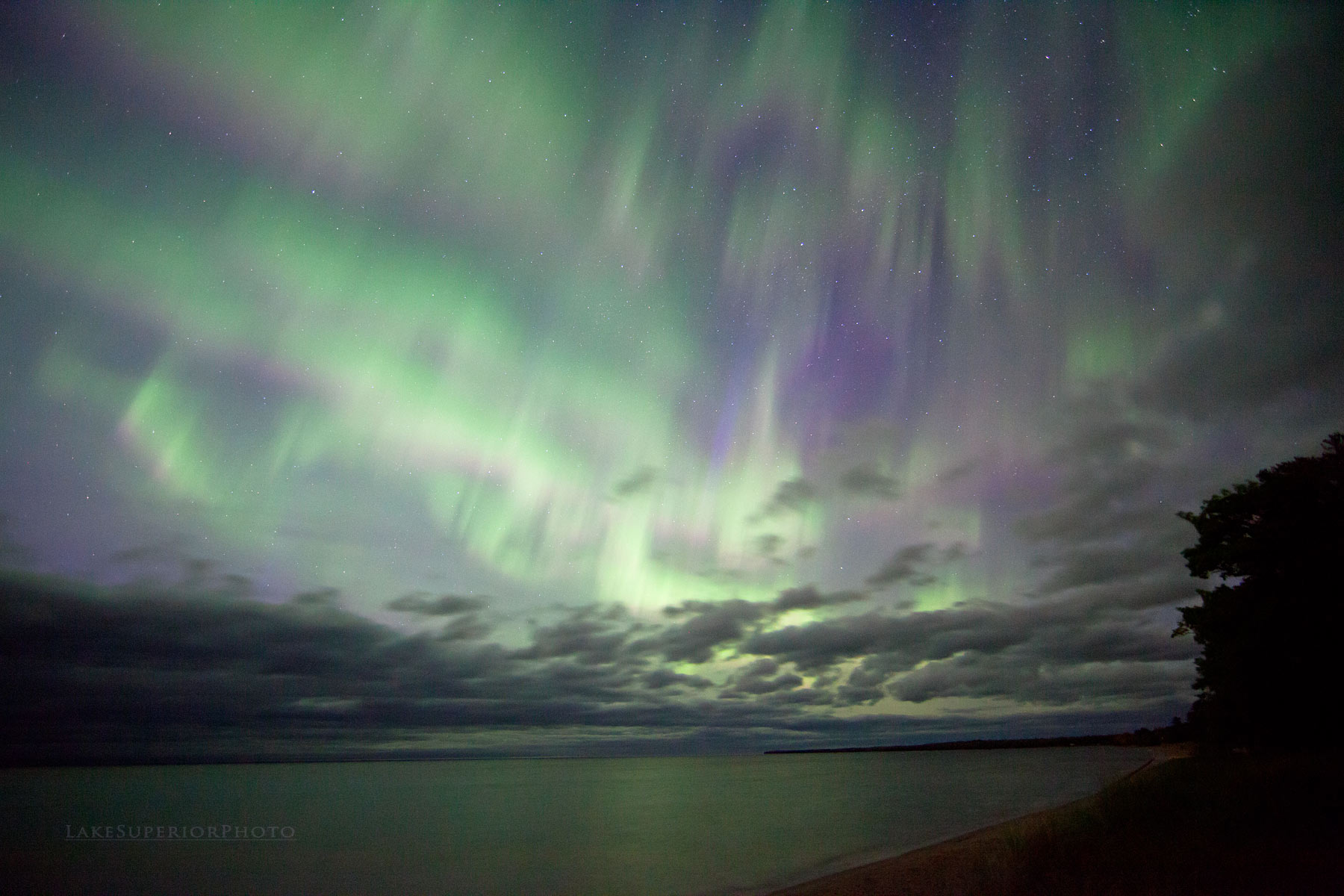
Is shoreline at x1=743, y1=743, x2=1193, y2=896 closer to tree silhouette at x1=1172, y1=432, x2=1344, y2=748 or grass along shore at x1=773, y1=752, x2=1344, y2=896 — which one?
grass along shore at x1=773, y1=752, x2=1344, y2=896

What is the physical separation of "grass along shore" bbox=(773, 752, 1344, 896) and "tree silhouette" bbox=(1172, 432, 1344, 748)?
112 inches

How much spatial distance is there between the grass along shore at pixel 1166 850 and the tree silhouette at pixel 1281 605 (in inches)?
112

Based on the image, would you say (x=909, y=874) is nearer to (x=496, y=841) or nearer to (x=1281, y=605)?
(x=1281, y=605)

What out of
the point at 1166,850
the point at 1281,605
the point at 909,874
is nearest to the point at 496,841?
the point at 909,874

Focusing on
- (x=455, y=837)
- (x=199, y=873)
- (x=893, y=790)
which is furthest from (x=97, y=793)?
(x=893, y=790)

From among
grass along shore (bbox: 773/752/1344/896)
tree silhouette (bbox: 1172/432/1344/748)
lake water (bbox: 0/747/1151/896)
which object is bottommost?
lake water (bbox: 0/747/1151/896)

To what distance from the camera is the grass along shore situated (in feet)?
48.2

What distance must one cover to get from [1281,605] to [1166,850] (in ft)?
76.2

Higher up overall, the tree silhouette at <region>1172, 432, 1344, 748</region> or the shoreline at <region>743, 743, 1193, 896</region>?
the tree silhouette at <region>1172, 432, 1344, 748</region>

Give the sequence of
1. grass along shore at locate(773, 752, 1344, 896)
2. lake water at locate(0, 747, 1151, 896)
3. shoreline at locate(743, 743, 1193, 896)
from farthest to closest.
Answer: lake water at locate(0, 747, 1151, 896)
shoreline at locate(743, 743, 1193, 896)
grass along shore at locate(773, 752, 1344, 896)

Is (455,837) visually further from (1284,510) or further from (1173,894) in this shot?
(1284,510)

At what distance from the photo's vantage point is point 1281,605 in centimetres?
3391

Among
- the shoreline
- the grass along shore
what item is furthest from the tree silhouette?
the shoreline

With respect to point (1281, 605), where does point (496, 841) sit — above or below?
below
